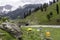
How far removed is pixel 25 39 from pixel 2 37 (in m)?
4.52

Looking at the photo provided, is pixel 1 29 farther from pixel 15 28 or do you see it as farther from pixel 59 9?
pixel 59 9

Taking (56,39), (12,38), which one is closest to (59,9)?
(56,39)

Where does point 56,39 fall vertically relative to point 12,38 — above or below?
below

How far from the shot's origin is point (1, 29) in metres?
34.1

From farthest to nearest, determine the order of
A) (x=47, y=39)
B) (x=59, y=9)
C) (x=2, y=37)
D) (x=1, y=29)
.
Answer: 1. (x=59, y=9)
2. (x=47, y=39)
3. (x=1, y=29)
4. (x=2, y=37)

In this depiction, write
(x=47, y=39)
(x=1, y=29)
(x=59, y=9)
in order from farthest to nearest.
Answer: (x=59, y=9) < (x=47, y=39) < (x=1, y=29)

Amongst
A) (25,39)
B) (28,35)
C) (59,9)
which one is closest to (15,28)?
(25,39)

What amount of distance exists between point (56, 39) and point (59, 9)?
12402 centimetres

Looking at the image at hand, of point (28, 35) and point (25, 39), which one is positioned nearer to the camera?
point (25, 39)

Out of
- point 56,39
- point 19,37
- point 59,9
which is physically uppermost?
point 19,37

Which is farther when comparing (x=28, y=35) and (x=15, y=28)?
(x=28, y=35)

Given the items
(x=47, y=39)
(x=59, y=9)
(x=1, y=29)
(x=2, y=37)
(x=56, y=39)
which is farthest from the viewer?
(x=59, y=9)

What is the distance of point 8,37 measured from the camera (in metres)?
32.3

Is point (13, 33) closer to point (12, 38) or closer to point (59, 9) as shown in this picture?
point (12, 38)
